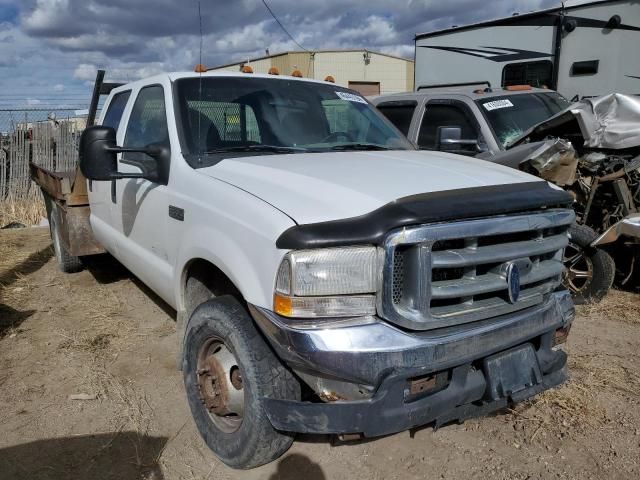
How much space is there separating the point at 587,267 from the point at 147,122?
3.97 meters

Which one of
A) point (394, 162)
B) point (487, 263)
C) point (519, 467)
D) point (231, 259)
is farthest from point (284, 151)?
point (519, 467)

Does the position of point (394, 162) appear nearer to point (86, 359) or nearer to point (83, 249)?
point (86, 359)

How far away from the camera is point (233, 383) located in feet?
9.32

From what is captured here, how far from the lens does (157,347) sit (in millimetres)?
4551

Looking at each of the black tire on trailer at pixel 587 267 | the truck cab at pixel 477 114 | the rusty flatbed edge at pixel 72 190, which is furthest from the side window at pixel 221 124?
Answer: the black tire on trailer at pixel 587 267

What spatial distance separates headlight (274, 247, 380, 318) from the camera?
7.53 feet

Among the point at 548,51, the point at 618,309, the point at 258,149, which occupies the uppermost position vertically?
the point at 548,51

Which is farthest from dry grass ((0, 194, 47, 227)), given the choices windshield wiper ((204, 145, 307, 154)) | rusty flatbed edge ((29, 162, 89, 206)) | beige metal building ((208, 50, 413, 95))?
beige metal building ((208, 50, 413, 95))

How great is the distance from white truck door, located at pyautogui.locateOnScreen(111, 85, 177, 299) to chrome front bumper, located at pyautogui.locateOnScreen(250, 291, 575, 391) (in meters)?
1.45

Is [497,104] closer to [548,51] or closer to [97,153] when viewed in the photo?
[548,51]

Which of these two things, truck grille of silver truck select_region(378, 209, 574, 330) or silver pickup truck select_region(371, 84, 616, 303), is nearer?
truck grille of silver truck select_region(378, 209, 574, 330)

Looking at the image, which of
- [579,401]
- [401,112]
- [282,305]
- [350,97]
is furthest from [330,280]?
[401,112]

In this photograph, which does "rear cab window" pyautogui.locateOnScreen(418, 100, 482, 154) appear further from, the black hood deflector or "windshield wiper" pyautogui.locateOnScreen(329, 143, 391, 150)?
the black hood deflector

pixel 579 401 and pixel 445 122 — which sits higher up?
pixel 445 122
